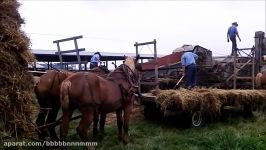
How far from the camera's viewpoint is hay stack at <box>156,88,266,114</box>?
996cm

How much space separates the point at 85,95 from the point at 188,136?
324cm

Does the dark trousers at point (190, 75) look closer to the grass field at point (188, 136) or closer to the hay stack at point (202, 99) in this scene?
the hay stack at point (202, 99)

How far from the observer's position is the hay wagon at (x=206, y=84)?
34.0 ft

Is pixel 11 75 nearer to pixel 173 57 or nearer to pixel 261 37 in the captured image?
pixel 173 57

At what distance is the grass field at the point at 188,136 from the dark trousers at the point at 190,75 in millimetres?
1435

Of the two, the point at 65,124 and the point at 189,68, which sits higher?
the point at 189,68

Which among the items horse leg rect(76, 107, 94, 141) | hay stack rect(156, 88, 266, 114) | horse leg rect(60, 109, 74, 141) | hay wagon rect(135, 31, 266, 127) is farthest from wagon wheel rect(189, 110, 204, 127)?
horse leg rect(60, 109, 74, 141)

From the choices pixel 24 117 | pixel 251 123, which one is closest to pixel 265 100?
pixel 251 123

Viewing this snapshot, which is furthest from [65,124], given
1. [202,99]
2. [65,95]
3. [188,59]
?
[188,59]

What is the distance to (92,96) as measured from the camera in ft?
26.1

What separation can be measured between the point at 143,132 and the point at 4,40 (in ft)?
17.5

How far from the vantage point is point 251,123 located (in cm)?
1165

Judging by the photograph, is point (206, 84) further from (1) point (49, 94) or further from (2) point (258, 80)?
(1) point (49, 94)

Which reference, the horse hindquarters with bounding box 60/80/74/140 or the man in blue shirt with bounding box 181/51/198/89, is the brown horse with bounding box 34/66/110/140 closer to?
the horse hindquarters with bounding box 60/80/74/140
